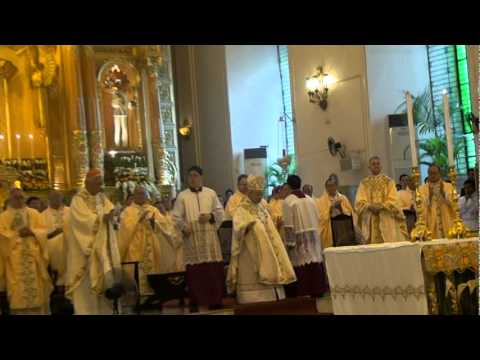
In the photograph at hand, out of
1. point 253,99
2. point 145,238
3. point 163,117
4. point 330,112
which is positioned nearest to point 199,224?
point 145,238

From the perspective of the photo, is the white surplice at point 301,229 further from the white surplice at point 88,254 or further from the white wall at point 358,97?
the white wall at point 358,97

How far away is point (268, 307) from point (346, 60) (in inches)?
363

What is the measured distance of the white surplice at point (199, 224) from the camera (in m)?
10.4

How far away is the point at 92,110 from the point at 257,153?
15.0 ft

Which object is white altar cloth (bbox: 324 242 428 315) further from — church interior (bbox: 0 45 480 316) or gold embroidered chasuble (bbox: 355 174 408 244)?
gold embroidered chasuble (bbox: 355 174 408 244)

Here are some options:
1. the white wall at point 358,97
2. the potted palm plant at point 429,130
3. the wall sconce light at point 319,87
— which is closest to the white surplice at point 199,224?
the potted palm plant at point 429,130

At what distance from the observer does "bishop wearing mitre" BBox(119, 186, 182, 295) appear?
38.4 ft

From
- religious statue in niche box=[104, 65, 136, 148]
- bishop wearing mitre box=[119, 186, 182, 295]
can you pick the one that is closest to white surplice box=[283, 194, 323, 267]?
bishop wearing mitre box=[119, 186, 182, 295]

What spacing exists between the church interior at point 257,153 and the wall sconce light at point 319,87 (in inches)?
1.5

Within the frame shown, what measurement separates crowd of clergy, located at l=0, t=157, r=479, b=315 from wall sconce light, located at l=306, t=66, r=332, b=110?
6716mm

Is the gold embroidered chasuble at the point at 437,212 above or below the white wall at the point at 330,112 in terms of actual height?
below

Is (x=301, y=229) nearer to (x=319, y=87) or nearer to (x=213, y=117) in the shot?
(x=319, y=87)

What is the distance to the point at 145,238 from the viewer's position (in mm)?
11961
